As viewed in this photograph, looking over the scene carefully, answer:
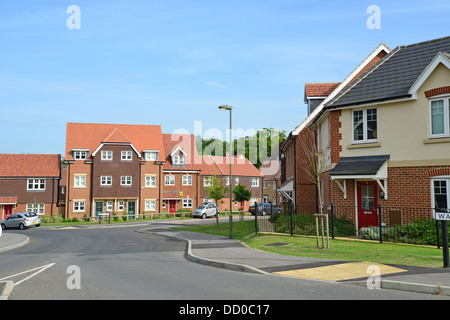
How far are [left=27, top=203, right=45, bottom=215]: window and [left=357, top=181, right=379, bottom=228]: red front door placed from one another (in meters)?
42.9

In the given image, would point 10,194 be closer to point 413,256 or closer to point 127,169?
point 127,169

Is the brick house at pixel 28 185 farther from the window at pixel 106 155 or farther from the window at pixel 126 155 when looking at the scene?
the window at pixel 126 155

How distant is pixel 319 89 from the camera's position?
2800 centimetres

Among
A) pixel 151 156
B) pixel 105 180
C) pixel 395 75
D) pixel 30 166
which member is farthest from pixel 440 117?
pixel 30 166

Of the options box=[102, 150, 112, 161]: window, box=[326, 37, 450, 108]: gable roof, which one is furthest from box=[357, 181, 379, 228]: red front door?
box=[102, 150, 112, 161]: window

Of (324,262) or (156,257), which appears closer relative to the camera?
(324,262)

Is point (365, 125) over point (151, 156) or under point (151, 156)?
under

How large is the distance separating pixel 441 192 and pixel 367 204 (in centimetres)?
325

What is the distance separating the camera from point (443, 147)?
55.5ft

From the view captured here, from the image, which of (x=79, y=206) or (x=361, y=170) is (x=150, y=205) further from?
(x=361, y=170)

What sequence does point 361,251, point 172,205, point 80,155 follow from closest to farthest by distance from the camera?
point 361,251, point 80,155, point 172,205

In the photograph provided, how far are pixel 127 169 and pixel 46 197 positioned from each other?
1085 cm

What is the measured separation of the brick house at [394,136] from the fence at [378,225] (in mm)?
198
